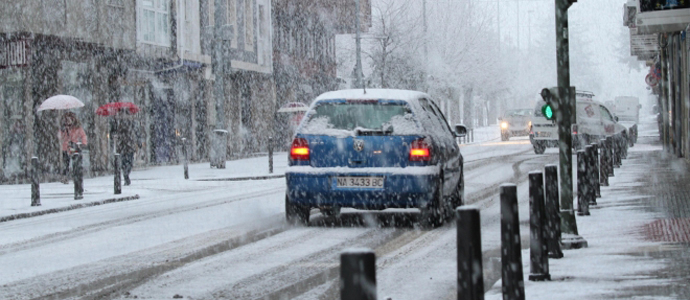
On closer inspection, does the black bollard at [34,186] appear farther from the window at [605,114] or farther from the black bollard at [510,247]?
the window at [605,114]

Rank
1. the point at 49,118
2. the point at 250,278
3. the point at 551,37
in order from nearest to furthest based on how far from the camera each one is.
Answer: the point at 250,278, the point at 49,118, the point at 551,37

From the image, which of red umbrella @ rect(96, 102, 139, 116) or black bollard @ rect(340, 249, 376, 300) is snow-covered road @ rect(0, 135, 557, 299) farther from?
red umbrella @ rect(96, 102, 139, 116)

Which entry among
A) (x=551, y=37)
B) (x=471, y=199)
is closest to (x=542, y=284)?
(x=471, y=199)

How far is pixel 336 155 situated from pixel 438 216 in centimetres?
131

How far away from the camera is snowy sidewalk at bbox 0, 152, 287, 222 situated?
53.7 feet

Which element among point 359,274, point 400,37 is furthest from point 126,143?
point 400,37

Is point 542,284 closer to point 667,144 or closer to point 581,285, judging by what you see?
point 581,285

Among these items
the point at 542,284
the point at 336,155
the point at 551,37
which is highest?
the point at 551,37

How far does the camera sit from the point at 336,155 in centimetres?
1141

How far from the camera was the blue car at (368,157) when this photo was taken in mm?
11281

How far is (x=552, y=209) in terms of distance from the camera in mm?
8398

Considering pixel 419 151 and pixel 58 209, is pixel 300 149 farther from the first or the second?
pixel 58 209

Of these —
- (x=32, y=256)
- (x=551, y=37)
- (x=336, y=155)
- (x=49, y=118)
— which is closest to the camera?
(x=32, y=256)

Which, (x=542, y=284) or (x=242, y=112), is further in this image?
(x=242, y=112)
